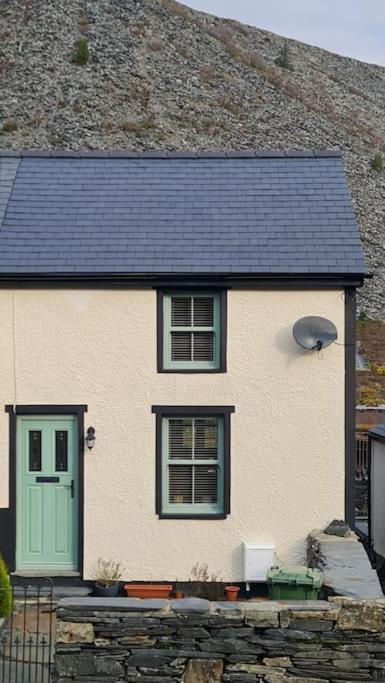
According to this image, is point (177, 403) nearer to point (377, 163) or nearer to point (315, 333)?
point (315, 333)

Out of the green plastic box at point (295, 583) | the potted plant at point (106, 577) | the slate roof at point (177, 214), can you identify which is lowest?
the potted plant at point (106, 577)

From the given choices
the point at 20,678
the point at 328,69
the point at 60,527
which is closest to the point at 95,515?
the point at 60,527

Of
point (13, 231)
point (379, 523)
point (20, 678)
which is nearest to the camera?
point (20, 678)

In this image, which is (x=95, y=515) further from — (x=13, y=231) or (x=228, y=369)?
(x=13, y=231)

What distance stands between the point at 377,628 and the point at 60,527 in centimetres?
479

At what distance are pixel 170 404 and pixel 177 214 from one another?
8.89 feet

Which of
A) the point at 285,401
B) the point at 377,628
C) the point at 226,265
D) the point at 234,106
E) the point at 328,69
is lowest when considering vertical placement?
the point at 377,628

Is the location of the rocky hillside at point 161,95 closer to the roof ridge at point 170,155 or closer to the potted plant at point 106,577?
the roof ridge at point 170,155

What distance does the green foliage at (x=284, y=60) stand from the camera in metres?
65.9

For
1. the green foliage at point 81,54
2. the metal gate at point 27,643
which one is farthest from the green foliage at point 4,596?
the green foliage at point 81,54

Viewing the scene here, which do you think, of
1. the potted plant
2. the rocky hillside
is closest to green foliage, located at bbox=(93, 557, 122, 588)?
the potted plant

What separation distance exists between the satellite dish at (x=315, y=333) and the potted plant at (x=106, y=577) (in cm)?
358

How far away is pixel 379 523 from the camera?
503 inches

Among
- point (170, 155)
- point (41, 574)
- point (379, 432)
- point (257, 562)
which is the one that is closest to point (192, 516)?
point (257, 562)
